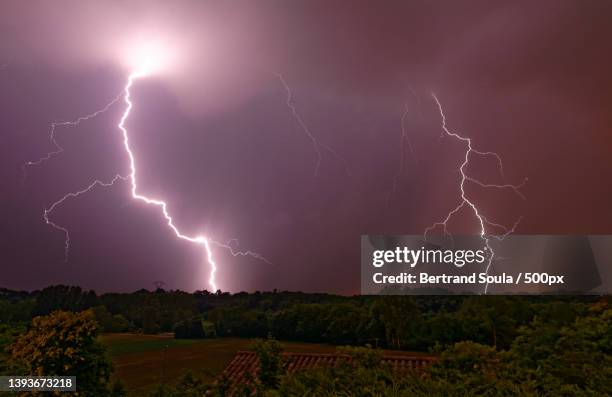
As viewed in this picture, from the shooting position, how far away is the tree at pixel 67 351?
23.1ft

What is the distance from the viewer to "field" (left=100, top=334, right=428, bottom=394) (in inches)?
1582

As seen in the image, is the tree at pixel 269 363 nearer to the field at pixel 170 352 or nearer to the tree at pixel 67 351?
the tree at pixel 67 351

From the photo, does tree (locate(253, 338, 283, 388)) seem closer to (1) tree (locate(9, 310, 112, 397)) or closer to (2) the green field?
(1) tree (locate(9, 310, 112, 397))

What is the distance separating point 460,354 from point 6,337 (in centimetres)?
858

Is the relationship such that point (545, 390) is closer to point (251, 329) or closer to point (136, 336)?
point (251, 329)

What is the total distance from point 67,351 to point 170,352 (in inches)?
1768

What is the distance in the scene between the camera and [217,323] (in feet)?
184

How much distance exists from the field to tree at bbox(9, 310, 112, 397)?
31.5m

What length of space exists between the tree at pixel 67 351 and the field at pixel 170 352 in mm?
31454

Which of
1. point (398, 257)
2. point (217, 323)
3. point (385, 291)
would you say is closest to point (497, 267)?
point (398, 257)

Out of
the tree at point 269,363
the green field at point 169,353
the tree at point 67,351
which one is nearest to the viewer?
the tree at point 269,363

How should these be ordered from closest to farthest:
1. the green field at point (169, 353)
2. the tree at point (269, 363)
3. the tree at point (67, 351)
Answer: the tree at point (269, 363) → the tree at point (67, 351) → the green field at point (169, 353)

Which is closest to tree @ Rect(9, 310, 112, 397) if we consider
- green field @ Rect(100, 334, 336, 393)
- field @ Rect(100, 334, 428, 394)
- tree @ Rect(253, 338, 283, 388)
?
tree @ Rect(253, 338, 283, 388)

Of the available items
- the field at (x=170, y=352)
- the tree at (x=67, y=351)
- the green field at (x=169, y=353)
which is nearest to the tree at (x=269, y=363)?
the tree at (x=67, y=351)
